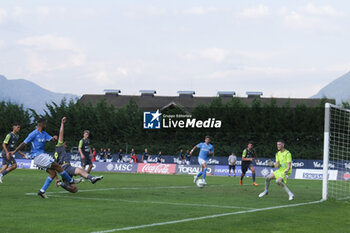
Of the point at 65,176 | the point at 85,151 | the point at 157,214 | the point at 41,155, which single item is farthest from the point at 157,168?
the point at 157,214

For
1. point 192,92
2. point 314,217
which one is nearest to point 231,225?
point 314,217

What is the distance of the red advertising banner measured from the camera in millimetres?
48188

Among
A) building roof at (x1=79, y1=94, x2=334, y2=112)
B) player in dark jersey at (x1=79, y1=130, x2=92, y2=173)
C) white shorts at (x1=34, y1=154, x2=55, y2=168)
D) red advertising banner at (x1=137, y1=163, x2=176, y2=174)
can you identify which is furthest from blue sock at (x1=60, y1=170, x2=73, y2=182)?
building roof at (x1=79, y1=94, x2=334, y2=112)

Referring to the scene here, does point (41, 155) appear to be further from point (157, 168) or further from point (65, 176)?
point (157, 168)

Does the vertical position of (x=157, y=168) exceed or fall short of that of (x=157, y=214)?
it exceeds it

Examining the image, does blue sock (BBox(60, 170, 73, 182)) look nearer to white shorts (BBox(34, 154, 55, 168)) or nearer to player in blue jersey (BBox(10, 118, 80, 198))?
player in blue jersey (BBox(10, 118, 80, 198))

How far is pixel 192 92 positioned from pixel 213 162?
4879 cm

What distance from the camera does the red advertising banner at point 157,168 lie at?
48.2m

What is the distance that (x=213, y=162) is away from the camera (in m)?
56.0

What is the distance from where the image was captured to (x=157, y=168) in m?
49.0

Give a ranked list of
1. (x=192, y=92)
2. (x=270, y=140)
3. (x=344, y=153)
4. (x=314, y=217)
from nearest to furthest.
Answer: (x=314, y=217) → (x=344, y=153) → (x=270, y=140) → (x=192, y=92)

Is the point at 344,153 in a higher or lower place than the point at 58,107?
lower

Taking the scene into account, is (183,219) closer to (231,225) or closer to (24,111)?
(231,225)

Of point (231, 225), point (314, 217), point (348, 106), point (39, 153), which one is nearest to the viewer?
point (231, 225)
